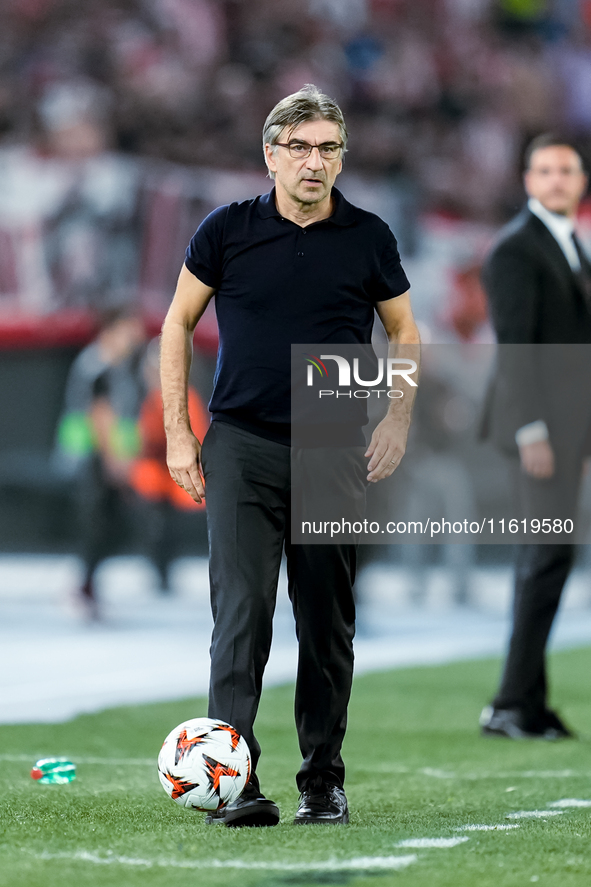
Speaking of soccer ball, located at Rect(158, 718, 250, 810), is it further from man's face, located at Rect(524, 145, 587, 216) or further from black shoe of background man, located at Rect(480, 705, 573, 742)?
man's face, located at Rect(524, 145, 587, 216)

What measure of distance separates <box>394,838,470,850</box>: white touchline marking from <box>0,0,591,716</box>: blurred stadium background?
9764 millimetres

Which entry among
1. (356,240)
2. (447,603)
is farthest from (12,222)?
(356,240)

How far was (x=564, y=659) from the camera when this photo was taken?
7.59 m

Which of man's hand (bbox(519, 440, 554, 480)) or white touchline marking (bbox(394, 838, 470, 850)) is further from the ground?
man's hand (bbox(519, 440, 554, 480))

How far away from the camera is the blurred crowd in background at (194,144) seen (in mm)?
13898

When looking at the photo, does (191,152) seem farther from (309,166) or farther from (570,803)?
(570,803)

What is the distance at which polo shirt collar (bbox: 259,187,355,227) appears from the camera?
3410 mm

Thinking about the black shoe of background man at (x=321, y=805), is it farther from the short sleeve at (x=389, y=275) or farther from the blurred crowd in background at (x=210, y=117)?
the blurred crowd in background at (x=210, y=117)

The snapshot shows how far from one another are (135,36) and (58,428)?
181 inches

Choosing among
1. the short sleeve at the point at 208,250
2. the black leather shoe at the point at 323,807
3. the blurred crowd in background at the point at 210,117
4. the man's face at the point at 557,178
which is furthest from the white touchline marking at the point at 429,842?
the blurred crowd in background at the point at 210,117

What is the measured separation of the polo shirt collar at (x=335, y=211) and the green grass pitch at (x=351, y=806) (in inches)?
62.2

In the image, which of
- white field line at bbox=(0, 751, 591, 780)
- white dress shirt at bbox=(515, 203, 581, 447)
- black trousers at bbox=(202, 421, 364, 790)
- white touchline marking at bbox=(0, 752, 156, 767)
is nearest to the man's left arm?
black trousers at bbox=(202, 421, 364, 790)

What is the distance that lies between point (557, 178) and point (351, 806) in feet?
8.98

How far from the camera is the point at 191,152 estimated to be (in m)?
14.4
